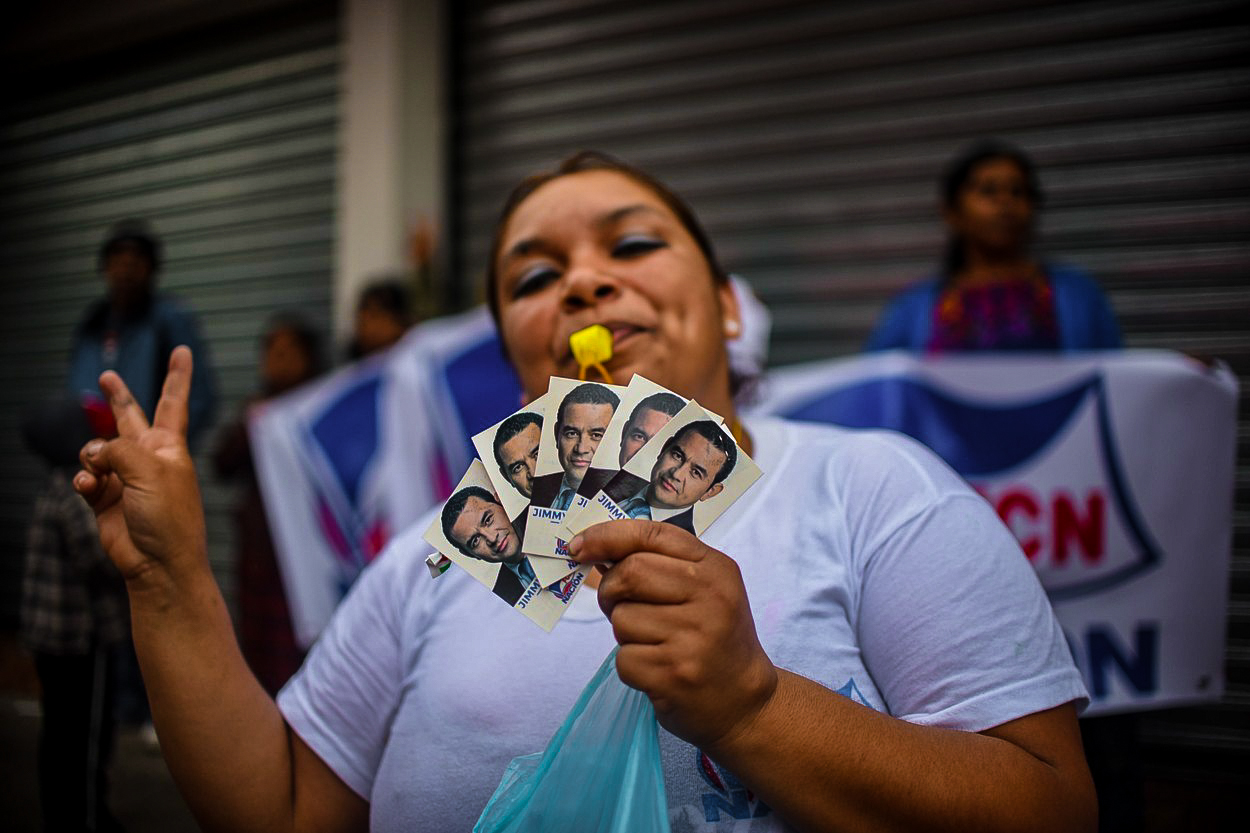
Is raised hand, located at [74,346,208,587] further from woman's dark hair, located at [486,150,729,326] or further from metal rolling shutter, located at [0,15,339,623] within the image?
metal rolling shutter, located at [0,15,339,623]

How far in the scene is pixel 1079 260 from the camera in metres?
3.68

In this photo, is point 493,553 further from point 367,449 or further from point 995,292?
point 367,449

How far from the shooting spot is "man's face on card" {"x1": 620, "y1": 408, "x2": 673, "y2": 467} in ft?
3.05

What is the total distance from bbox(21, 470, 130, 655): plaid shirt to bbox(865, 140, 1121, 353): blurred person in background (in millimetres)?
2646

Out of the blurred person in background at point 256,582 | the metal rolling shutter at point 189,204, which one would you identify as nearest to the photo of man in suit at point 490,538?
the blurred person in background at point 256,582

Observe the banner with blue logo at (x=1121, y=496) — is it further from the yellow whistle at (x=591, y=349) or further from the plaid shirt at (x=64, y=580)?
the plaid shirt at (x=64, y=580)

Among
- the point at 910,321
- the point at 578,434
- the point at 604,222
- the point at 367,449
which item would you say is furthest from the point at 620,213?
the point at 367,449

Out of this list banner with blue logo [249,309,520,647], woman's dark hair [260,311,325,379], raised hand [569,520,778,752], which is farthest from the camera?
woman's dark hair [260,311,325,379]

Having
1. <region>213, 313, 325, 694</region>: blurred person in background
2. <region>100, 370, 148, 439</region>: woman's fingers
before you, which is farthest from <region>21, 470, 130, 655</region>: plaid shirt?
<region>100, 370, 148, 439</region>: woman's fingers

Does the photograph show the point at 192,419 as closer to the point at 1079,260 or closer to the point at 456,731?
the point at 456,731

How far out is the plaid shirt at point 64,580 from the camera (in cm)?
287

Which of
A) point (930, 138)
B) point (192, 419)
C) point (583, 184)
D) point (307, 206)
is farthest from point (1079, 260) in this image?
point (307, 206)

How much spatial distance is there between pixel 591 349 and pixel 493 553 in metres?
0.34

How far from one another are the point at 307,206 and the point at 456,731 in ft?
17.1
